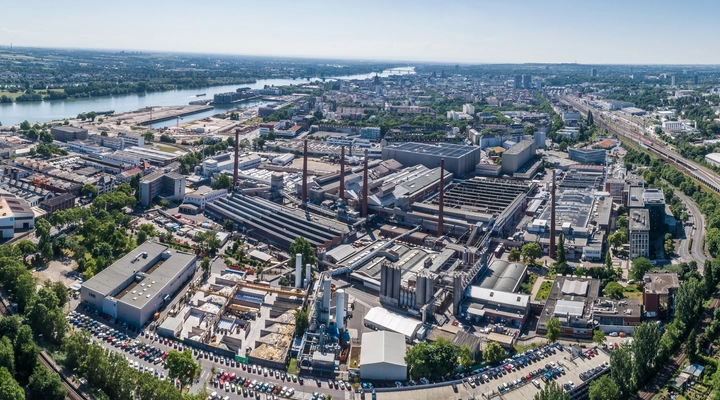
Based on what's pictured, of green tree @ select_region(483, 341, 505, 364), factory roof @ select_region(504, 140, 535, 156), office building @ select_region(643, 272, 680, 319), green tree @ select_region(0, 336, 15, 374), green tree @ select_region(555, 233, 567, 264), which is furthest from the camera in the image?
factory roof @ select_region(504, 140, 535, 156)

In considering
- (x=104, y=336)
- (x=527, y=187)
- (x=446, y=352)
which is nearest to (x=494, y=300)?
(x=446, y=352)

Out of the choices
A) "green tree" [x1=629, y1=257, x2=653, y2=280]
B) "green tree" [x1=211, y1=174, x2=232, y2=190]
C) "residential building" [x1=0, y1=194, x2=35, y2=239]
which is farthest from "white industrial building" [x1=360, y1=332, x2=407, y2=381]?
"green tree" [x1=211, y1=174, x2=232, y2=190]

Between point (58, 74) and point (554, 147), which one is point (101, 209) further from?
point (58, 74)

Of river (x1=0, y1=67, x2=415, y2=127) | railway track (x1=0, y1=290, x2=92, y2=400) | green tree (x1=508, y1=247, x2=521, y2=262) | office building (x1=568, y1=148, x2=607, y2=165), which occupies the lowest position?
railway track (x1=0, y1=290, x2=92, y2=400)

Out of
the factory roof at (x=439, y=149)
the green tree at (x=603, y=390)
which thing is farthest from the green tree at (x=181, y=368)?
the factory roof at (x=439, y=149)

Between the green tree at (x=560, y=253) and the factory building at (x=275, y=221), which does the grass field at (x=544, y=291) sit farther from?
the factory building at (x=275, y=221)

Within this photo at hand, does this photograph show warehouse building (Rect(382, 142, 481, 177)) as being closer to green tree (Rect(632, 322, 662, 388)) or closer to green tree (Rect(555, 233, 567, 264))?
green tree (Rect(555, 233, 567, 264))

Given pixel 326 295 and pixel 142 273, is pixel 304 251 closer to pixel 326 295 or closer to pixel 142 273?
pixel 326 295
